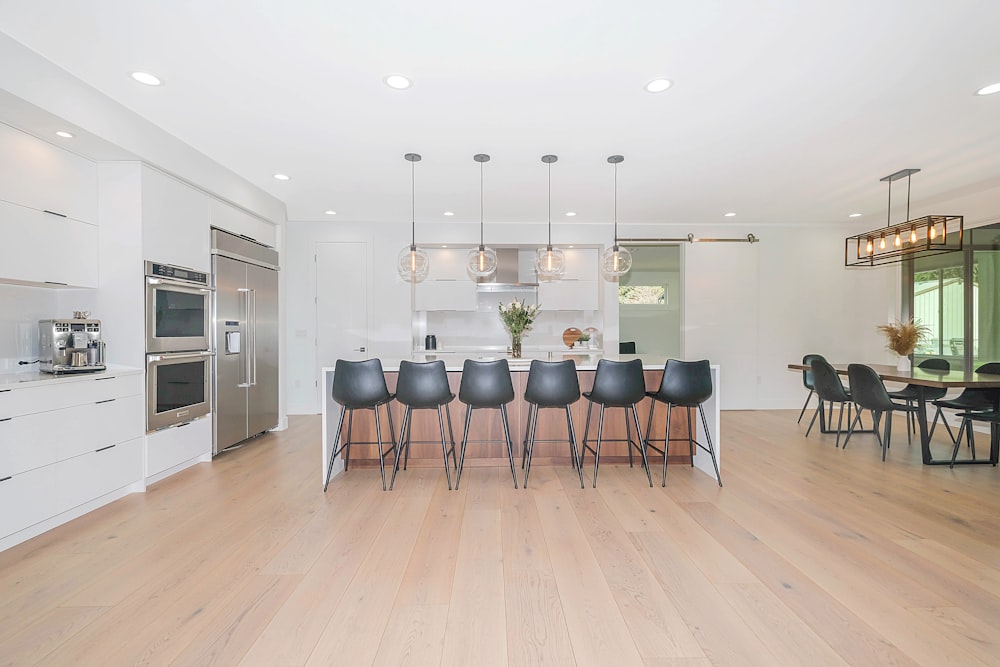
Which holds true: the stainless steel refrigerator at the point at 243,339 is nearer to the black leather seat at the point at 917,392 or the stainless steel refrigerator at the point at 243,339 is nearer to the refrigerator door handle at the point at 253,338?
the refrigerator door handle at the point at 253,338

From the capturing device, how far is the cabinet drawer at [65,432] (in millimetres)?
2508

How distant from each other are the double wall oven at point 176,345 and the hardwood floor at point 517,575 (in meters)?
0.59

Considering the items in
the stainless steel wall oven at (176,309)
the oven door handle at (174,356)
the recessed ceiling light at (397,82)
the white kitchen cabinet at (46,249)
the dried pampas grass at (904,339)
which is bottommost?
the oven door handle at (174,356)

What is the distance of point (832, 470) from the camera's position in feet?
12.8

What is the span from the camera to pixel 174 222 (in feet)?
12.4

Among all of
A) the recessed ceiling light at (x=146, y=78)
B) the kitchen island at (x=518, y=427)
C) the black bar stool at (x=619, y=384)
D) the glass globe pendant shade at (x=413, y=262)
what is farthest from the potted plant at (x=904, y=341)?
the recessed ceiling light at (x=146, y=78)

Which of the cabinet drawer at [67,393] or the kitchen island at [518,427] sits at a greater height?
the cabinet drawer at [67,393]

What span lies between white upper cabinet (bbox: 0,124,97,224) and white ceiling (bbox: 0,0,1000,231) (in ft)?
1.79

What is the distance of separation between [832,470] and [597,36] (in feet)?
12.4

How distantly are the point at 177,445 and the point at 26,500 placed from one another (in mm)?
1217

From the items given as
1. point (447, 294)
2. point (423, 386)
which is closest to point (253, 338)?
point (423, 386)

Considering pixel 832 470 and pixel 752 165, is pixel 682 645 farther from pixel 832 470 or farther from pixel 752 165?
pixel 752 165

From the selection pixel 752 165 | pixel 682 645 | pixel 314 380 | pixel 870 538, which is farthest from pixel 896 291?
pixel 314 380

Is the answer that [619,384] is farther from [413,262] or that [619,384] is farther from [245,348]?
[245,348]
